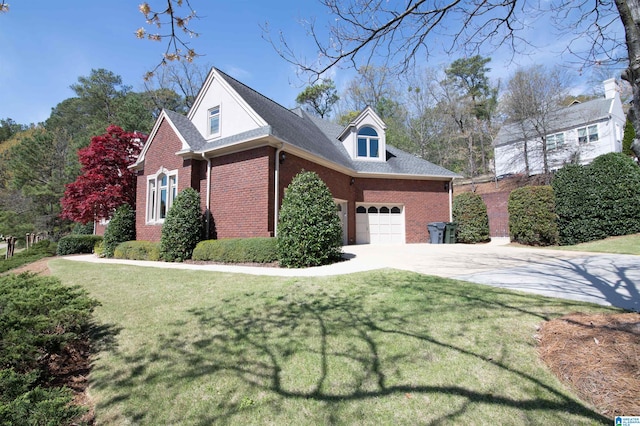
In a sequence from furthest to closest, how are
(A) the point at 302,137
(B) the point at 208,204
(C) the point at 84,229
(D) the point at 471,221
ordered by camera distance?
(C) the point at 84,229 < (D) the point at 471,221 < (A) the point at 302,137 < (B) the point at 208,204

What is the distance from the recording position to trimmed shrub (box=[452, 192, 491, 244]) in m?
15.8

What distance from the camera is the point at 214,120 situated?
42.7 feet

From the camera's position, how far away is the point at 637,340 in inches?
112

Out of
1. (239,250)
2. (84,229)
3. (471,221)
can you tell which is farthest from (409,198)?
(84,229)

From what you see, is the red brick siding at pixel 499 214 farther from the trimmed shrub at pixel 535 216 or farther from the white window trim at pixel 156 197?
the white window trim at pixel 156 197

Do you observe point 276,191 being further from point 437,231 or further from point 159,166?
point 437,231

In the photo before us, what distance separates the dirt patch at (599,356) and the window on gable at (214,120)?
1295cm

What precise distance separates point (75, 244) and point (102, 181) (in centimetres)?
436

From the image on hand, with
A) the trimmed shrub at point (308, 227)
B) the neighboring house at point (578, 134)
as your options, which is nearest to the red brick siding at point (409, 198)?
the trimmed shrub at point (308, 227)

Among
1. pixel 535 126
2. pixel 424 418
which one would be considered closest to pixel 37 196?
pixel 424 418

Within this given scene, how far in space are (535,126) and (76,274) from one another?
1153 inches

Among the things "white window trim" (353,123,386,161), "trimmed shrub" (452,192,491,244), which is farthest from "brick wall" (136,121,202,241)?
"trimmed shrub" (452,192,491,244)

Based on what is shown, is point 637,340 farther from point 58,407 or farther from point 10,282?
point 10,282

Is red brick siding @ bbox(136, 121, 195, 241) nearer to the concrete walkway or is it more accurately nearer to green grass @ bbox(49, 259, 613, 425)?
the concrete walkway
